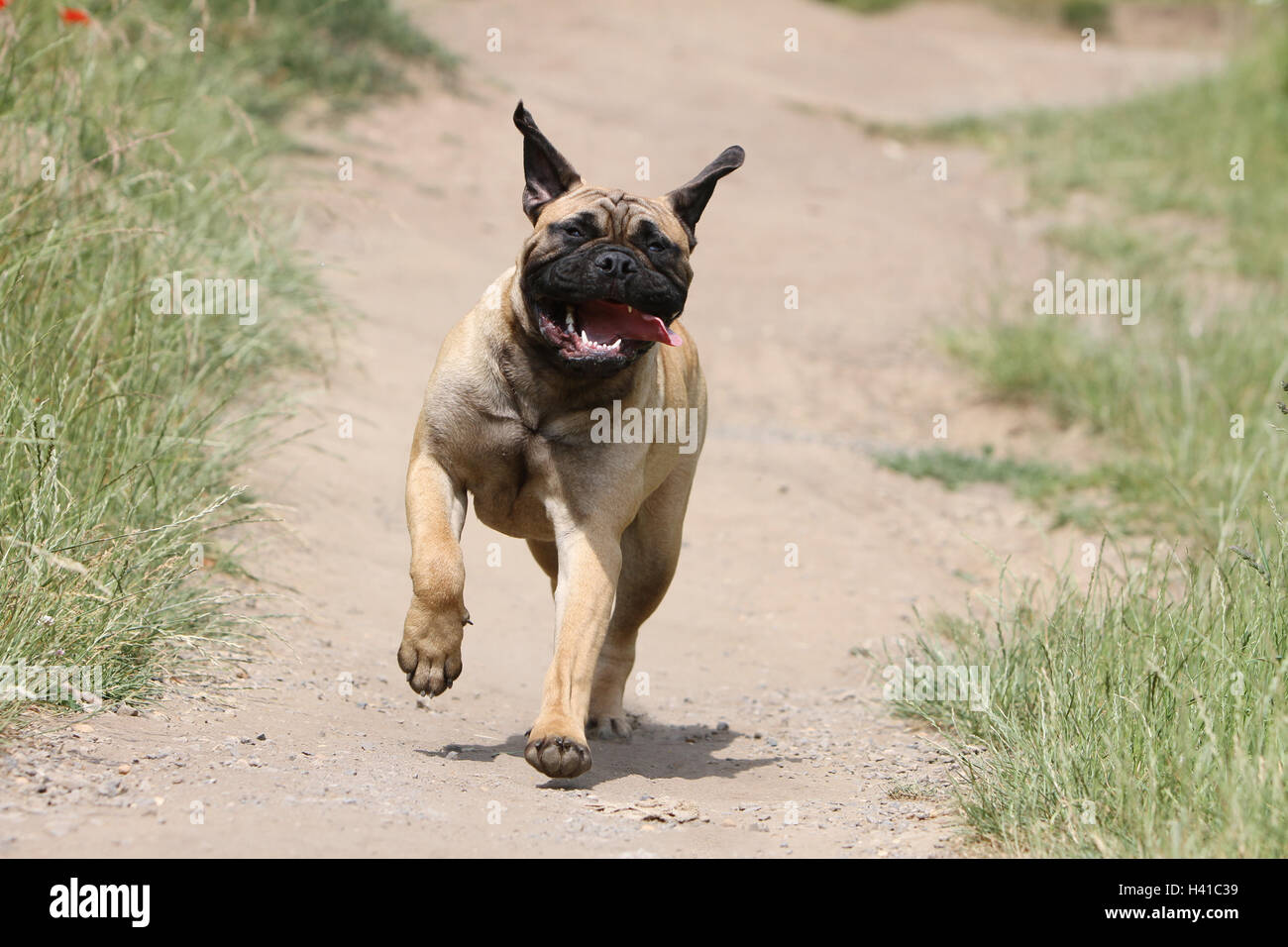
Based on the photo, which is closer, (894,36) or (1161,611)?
(1161,611)

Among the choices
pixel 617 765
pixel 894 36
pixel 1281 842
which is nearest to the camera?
pixel 1281 842

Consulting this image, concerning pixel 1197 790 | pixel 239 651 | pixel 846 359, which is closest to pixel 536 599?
pixel 239 651

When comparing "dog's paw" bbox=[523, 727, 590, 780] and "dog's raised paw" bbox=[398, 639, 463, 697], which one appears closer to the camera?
"dog's paw" bbox=[523, 727, 590, 780]

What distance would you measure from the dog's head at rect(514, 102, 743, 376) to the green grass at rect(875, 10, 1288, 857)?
173 cm

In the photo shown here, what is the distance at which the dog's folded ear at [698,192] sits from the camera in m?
5.36

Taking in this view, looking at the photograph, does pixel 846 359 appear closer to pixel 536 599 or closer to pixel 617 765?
pixel 536 599

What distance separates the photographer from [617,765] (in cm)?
→ 543

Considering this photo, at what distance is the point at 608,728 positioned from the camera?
597 cm

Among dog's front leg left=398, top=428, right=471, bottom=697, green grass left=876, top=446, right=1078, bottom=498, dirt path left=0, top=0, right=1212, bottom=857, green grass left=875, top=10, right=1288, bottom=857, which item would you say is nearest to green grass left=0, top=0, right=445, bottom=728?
dirt path left=0, top=0, right=1212, bottom=857

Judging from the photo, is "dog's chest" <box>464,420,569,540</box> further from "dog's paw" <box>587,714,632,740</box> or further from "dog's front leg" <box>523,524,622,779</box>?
"dog's paw" <box>587,714,632,740</box>

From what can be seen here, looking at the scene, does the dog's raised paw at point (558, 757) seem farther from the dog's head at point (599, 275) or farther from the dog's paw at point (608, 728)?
the dog's paw at point (608, 728)

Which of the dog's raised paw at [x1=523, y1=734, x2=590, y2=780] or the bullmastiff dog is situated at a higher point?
the bullmastiff dog

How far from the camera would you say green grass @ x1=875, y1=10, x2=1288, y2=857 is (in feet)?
12.7
